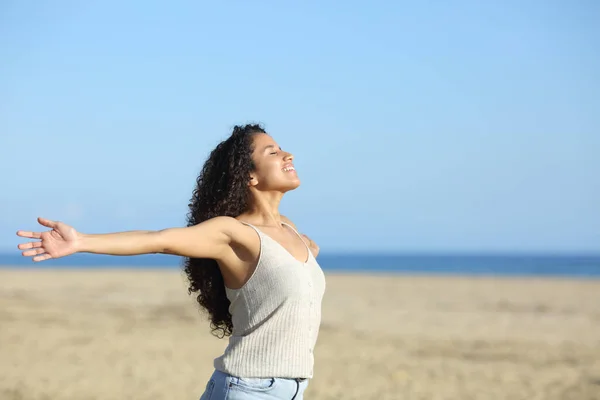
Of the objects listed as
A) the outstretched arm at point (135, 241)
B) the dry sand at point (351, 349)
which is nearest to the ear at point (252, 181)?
the outstretched arm at point (135, 241)

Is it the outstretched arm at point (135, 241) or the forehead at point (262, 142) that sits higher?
the forehead at point (262, 142)

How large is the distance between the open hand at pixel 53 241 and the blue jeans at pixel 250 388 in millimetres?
811

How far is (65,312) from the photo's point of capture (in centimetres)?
1759

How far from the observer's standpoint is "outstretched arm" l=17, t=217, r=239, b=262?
2988 mm

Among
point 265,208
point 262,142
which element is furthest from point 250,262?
point 262,142

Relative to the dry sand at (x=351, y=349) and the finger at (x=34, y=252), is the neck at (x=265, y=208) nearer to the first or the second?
the finger at (x=34, y=252)

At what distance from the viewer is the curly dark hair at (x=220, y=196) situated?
12.2 feet

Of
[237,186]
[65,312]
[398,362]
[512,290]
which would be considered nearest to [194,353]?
[398,362]

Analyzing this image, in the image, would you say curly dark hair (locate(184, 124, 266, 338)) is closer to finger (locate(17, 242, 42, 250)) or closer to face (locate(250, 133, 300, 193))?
face (locate(250, 133, 300, 193))

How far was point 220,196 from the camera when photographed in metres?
3.79

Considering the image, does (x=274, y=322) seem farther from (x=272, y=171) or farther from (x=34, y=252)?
(x=34, y=252)

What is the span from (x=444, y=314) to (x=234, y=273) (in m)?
15.7

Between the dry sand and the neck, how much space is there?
5111 millimetres

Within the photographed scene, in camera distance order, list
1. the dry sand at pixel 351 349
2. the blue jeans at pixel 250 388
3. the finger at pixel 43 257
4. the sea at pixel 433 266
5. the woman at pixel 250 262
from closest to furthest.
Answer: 1. the finger at pixel 43 257
2. the woman at pixel 250 262
3. the blue jeans at pixel 250 388
4. the dry sand at pixel 351 349
5. the sea at pixel 433 266
